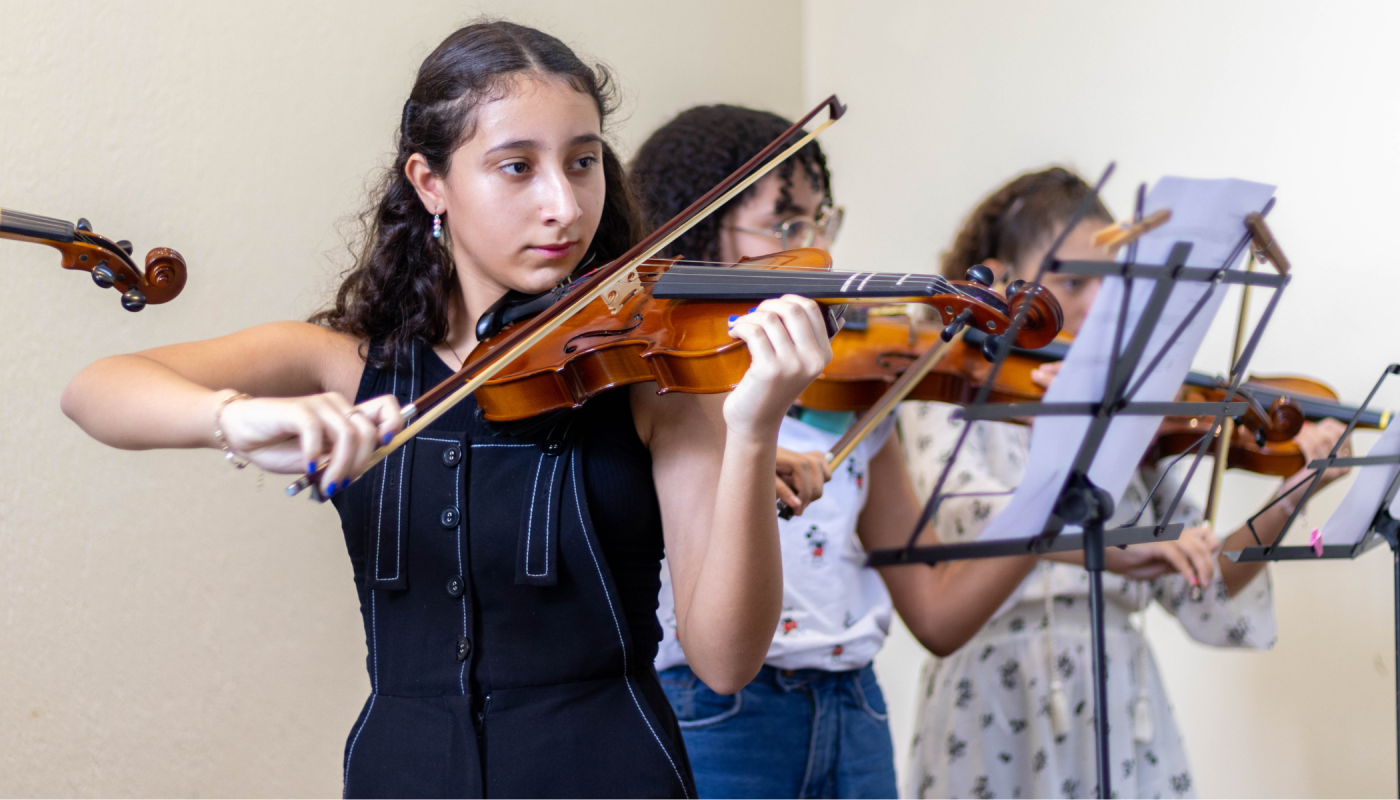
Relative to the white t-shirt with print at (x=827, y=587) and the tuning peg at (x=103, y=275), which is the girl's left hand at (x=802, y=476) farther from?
the tuning peg at (x=103, y=275)

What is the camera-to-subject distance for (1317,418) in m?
1.51

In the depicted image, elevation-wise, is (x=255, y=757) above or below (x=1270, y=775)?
above

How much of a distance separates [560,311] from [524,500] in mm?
159

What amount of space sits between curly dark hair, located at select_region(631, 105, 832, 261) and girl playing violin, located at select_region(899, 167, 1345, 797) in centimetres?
45

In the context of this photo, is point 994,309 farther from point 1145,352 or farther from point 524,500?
point 524,500

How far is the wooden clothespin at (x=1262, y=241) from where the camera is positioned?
2.54 feet

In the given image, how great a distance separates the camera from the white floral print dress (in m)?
1.46

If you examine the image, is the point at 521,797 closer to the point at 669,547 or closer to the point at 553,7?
the point at 669,547

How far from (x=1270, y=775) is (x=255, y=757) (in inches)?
71.2

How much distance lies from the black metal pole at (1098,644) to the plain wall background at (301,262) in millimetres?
685

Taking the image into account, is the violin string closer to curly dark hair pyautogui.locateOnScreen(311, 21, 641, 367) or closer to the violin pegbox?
the violin pegbox

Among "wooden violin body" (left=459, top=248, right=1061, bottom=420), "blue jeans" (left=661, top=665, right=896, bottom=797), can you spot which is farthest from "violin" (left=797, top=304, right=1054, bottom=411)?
"wooden violin body" (left=459, top=248, right=1061, bottom=420)

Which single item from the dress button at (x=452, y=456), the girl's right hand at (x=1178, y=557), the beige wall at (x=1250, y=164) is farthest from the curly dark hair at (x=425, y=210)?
the beige wall at (x=1250, y=164)

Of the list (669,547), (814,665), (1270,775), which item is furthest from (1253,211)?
(1270,775)
